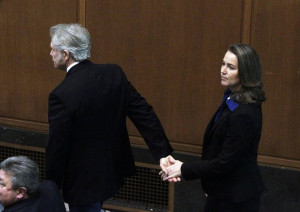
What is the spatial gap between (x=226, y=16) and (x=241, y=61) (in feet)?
4.51

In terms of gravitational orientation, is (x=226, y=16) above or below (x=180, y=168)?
above

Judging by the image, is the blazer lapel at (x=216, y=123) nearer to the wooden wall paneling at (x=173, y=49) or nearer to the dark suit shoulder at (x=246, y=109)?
the dark suit shoulder at (x=246, y=109)

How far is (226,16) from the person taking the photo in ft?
16.0

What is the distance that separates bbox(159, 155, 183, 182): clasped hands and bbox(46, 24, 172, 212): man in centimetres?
8

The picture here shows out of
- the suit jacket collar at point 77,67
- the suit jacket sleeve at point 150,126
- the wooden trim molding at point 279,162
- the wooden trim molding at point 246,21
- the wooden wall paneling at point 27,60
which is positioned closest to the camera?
the suit jacket collar at point 77,67

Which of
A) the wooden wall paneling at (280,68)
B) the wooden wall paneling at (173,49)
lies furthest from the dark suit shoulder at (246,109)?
the wooden wall paneling at (173,49)

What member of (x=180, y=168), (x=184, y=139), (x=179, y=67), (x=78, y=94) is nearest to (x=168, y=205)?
(x=184, y=139)

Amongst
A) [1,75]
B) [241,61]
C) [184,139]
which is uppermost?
[241,61]

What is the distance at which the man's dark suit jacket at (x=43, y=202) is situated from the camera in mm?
3441

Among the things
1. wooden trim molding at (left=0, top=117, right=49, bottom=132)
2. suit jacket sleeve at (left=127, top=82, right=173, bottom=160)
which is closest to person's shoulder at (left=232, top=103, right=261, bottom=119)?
suit jacket sleeve at (left=127, top=82, right=173, bottom=160)

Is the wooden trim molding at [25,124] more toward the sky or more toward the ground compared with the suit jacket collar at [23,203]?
more toward the ground

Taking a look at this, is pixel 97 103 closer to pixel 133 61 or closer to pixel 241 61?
pixel 241 61

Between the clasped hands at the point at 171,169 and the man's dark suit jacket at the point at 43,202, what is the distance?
75cm

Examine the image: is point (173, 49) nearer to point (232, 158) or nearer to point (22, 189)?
point (232, 158)
